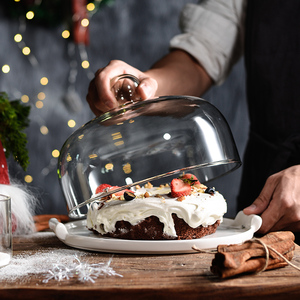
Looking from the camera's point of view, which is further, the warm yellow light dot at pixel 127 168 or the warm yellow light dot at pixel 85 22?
the warm yellow light dot at pixel 85 22

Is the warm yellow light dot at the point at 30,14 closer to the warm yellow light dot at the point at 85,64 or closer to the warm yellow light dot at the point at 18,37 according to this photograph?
the warm yellow light dot at the point at 18,37

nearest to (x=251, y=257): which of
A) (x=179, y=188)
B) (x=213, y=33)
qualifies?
(x=179, y=188)

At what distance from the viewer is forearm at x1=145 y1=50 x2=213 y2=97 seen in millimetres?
1615

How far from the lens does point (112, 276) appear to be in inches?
29.8

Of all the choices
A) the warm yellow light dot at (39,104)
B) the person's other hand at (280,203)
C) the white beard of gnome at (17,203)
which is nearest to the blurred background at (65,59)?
the warm yellow light dot at (39,104)

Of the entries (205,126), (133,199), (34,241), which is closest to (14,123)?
(34,241)

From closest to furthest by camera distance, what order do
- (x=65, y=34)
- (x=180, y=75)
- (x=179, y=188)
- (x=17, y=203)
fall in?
(x=179, y=188) → (x=17, y=203) → (x=180, y=75) → (x=65, y=34)

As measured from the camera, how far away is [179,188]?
3.43 ft

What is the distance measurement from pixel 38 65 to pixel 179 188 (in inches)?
73.8

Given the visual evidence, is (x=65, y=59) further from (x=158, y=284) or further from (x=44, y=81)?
(x=158, y=284)

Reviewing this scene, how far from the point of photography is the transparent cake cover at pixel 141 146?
95 cm

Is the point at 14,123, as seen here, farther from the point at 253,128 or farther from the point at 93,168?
the point at 253,128

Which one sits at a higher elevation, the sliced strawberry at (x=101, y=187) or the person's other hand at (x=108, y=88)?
Result: the person's other hand at (x=108, y=88)

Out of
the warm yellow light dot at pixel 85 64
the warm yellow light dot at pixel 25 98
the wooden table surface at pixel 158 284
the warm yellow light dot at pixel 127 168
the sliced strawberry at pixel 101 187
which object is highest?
the warm yellow light dot at pixel 85 64
